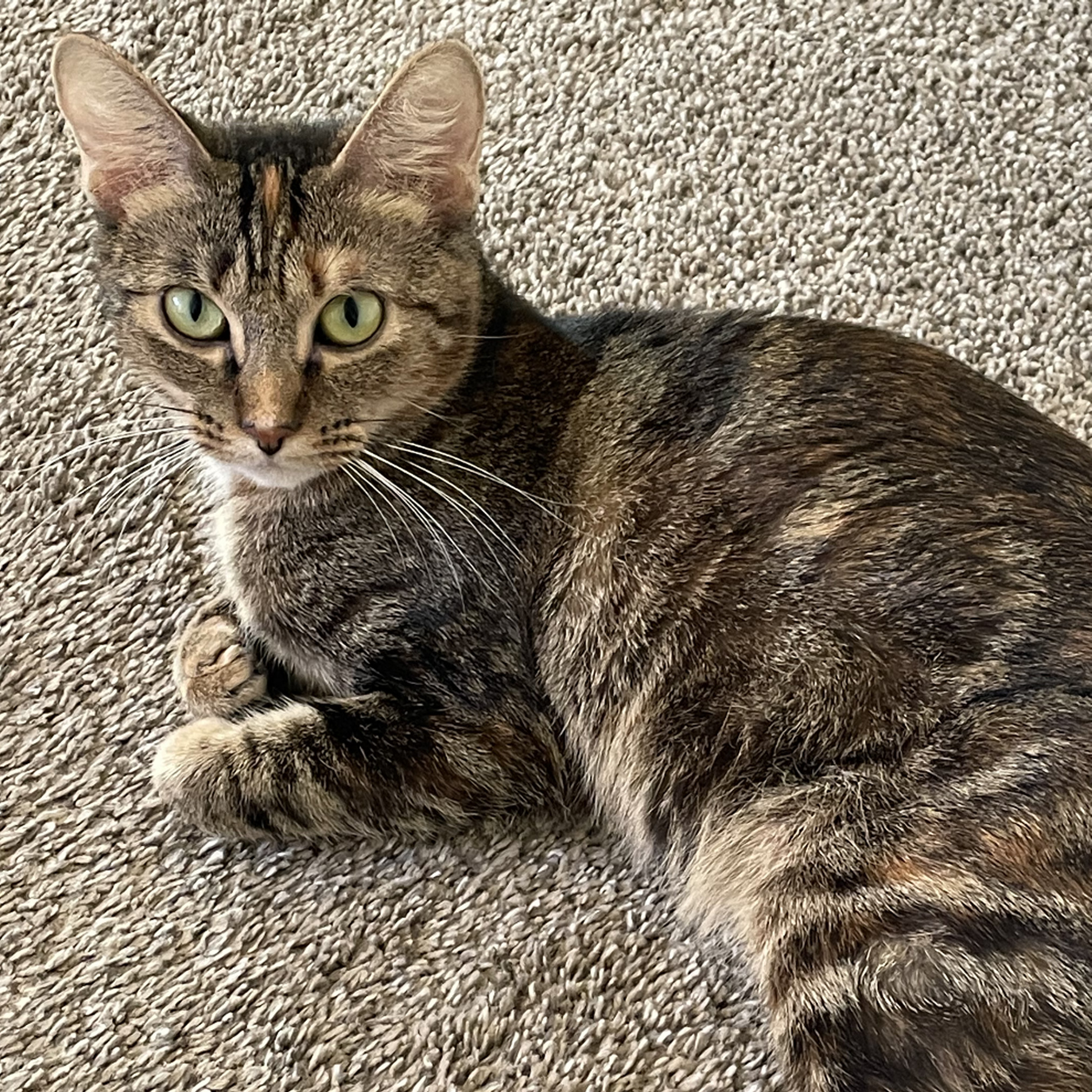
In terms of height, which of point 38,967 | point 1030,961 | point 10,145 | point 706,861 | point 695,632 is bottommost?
point 38,967

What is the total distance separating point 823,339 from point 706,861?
1.98ft

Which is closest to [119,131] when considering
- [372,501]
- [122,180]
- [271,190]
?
[122,180]

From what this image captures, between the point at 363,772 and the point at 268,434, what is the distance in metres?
0.38

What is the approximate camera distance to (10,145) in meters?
1.92

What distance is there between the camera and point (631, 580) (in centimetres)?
135

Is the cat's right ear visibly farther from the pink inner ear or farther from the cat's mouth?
the cat's mouth

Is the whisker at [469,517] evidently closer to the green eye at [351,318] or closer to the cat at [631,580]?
the cat at [631,580]

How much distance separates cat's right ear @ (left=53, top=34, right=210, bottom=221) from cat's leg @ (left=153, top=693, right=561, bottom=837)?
60 cm

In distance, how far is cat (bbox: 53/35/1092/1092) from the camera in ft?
3.69

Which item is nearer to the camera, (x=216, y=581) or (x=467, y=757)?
(x=467, y=757)

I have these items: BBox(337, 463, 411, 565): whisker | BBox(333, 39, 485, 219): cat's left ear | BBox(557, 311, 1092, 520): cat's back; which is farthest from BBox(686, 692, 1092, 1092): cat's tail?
BBox(333, 39, 485, 219): cat's left ear

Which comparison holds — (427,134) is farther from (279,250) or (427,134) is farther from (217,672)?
(217,672)

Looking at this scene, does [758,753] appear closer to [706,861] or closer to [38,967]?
[706,861]

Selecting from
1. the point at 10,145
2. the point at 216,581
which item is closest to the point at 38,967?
the point at 216,581
